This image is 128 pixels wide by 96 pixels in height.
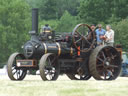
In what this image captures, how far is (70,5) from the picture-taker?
109m

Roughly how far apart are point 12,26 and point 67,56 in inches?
1938

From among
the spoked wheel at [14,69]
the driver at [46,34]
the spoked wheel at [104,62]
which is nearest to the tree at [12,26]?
the spoked wheel at [104,62]

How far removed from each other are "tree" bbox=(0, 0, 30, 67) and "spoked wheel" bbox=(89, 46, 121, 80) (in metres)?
45.1

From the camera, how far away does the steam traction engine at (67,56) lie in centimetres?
2170

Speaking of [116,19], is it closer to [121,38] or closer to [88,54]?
[121,38]

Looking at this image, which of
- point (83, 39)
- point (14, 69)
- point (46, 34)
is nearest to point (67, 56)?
point (83, 39)

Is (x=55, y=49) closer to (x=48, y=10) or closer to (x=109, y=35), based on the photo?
(x=109, y=35)

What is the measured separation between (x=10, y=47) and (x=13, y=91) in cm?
5321

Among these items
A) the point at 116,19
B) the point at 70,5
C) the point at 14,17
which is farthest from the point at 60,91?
the point at 70,5

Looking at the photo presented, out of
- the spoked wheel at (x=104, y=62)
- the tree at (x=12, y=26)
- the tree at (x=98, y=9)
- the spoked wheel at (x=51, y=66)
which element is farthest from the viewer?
the tree at (x=12, y=26)

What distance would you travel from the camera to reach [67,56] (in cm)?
2289

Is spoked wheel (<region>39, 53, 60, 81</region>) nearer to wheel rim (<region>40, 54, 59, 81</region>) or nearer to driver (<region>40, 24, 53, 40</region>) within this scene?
wheel rim (<region>40, 54, 59, 81</region>)

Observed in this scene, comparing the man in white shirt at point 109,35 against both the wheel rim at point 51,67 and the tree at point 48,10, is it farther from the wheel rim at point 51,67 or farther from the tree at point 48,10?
the tree at point 48,10

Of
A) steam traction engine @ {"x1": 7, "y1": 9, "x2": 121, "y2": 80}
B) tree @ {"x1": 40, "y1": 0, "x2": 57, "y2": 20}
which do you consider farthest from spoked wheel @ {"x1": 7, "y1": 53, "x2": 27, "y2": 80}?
tree @ {"x1": 40, "y1": 0, "x2": 57, "y2": 20}
